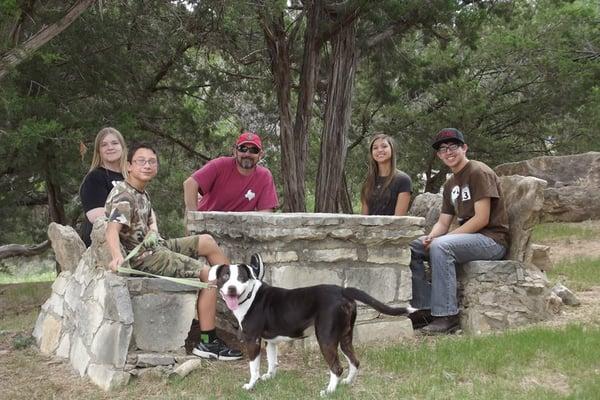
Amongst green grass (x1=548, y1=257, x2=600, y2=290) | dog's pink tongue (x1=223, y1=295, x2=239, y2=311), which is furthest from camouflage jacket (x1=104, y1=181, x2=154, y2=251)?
green grass (x1=548, y1=257, x2=600, y2=290)

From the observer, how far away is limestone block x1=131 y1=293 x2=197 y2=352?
187 inches

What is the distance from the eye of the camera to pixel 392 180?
248 inches

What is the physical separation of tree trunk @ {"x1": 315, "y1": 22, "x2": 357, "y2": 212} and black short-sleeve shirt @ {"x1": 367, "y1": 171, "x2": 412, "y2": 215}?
15.7 ft

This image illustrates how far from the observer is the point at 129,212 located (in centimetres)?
470

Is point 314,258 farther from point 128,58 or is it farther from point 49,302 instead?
point 128,58

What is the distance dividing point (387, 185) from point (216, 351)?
242 cm

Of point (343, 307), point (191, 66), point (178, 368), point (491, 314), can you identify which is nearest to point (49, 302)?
point (178, 368)

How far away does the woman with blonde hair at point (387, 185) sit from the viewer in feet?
20.5

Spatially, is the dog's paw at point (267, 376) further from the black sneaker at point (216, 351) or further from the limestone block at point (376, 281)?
the limestone block at point (376, 281)

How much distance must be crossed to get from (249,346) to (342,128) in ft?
24.2

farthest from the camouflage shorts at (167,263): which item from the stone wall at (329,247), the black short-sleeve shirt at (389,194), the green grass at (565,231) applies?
the green grass at (565,231)

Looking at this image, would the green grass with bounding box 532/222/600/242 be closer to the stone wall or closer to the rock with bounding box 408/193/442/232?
the rock with bounding box 408/193/442/232

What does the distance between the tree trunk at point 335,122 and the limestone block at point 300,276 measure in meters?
6.06

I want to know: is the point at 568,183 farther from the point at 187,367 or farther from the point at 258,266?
the point at 187,367
